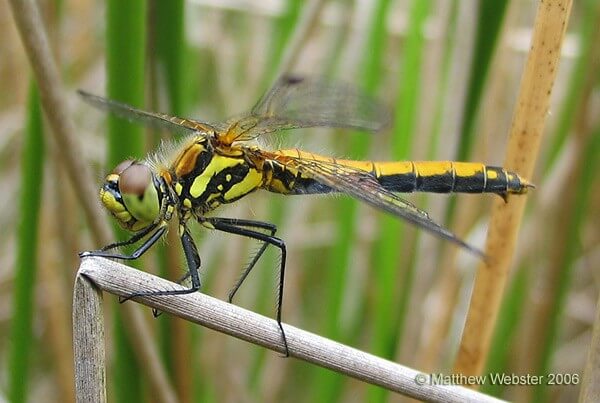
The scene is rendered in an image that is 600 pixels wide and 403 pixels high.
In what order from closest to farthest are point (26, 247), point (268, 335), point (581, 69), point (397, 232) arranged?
point (268, 335) → point (26, 247) → point (397, 232) → point (581, 69)

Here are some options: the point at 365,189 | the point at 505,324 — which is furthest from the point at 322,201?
the point at 365,189

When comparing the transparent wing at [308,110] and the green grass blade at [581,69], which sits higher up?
the green grass blade at [581,69]

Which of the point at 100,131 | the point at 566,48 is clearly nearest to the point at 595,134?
the point at 566,48

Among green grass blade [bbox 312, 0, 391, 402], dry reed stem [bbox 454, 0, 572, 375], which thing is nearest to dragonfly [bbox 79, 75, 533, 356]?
dry reed stem [bbox 454, 0, 572, 375]

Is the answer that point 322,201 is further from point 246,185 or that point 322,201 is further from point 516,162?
point 516,162

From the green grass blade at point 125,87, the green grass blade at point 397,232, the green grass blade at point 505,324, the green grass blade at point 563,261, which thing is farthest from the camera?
the green grass blade at point 505,324

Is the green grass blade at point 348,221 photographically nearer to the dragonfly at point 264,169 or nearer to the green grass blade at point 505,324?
the dragonfly at point 264,169

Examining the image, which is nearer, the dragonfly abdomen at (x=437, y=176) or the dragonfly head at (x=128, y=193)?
the dragonfly head at (x=128, y=193)

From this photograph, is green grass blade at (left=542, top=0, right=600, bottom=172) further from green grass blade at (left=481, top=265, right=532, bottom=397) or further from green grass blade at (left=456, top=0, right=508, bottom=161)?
green grass blade at (left=456, top=0, right=508, bottom=161)

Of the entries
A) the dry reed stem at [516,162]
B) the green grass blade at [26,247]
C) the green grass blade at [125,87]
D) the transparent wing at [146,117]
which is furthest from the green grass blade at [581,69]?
the green grass blade at [26,247]

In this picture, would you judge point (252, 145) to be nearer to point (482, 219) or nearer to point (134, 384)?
point (134, 384)
